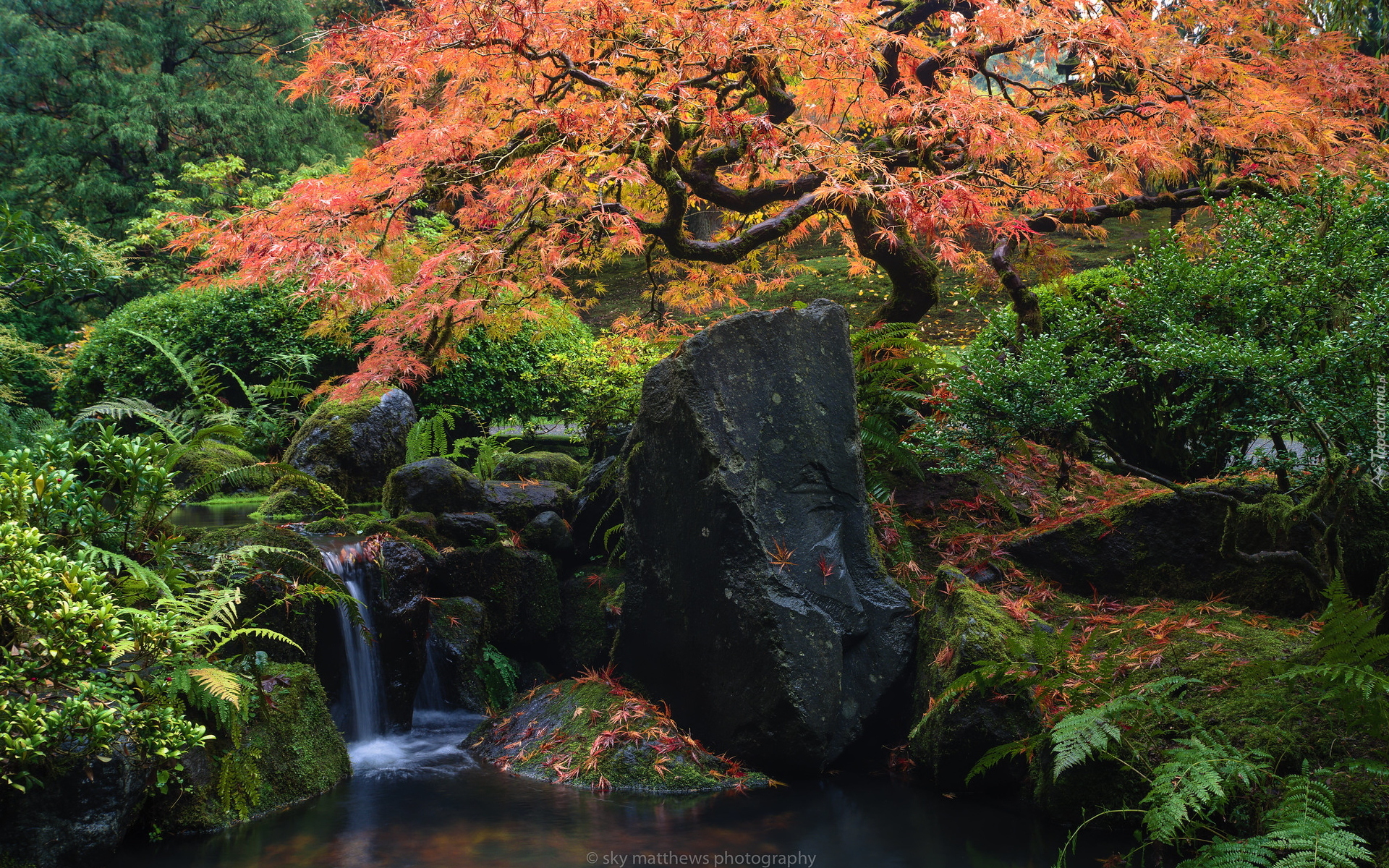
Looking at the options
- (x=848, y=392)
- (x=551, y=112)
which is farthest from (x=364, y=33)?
(x=848, y=392)

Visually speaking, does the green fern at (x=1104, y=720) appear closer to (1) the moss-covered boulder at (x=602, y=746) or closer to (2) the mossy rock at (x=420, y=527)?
(1) the moss-covered boulder at (x=602, y=746)

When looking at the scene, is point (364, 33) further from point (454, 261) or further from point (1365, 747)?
point (1365, 747)

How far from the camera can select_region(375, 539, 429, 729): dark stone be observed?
18.2 feet

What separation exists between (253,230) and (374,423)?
2.32 m

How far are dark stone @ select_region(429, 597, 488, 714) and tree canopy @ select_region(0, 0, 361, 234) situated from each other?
38.2ft

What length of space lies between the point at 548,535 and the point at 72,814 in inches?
130

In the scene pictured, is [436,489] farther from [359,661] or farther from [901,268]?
[901,268]

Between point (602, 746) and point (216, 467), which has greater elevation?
point (216, 467)

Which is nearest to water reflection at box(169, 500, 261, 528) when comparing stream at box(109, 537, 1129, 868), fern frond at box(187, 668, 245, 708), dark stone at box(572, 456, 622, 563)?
dark stone at box(572, 456, 622, 563)

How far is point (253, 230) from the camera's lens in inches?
226

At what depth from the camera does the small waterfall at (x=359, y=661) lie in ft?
17.5

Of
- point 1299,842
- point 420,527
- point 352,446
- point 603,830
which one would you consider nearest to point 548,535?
point 420,527

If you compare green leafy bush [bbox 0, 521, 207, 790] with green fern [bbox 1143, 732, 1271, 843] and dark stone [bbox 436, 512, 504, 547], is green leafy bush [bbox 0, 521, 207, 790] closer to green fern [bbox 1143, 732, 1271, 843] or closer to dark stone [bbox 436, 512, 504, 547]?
dark stone [bbox 436, 512, 504, 547]

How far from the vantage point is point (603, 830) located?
412 cm
